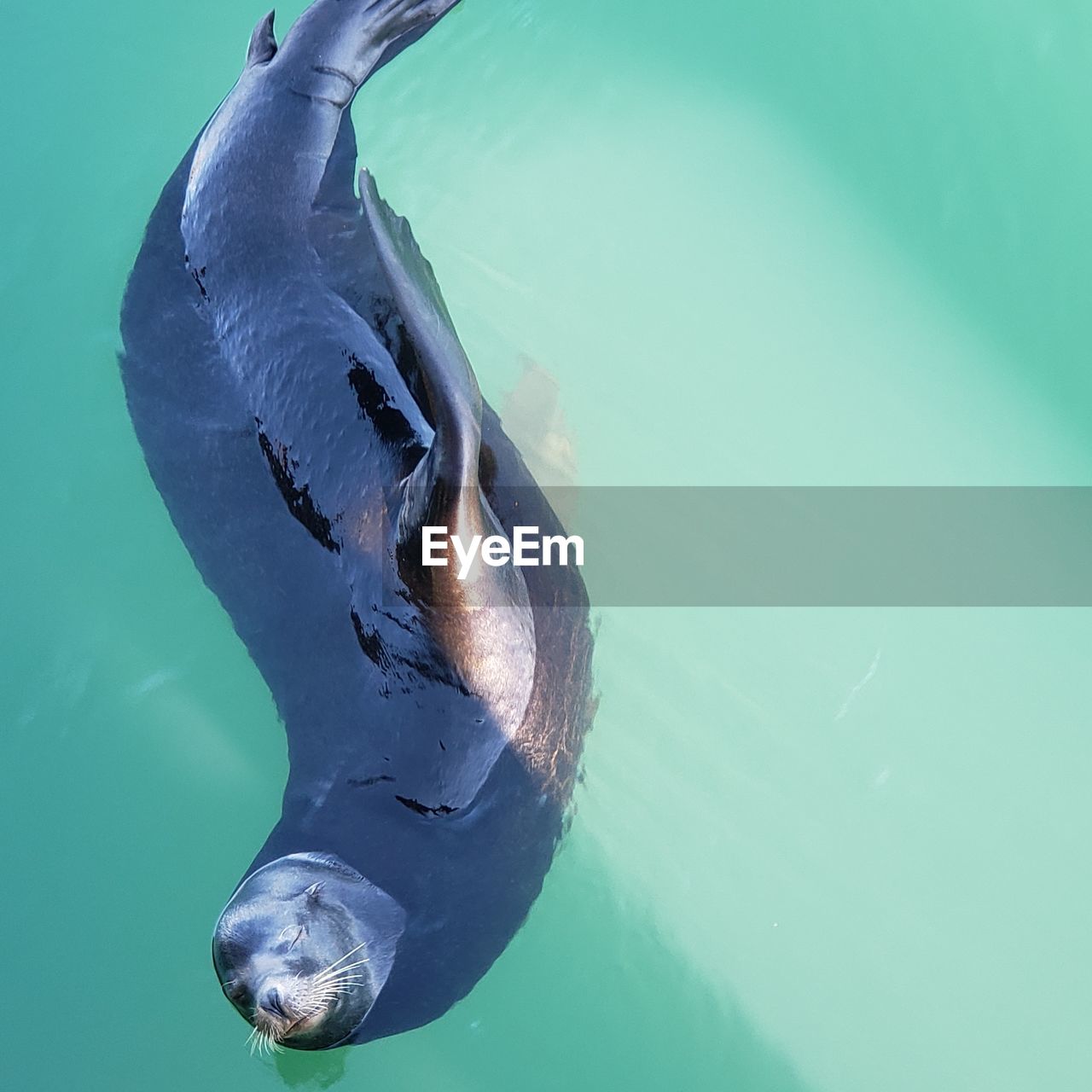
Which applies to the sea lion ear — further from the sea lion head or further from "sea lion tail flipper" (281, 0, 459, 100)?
the sea lion head

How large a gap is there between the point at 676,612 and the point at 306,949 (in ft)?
4.99

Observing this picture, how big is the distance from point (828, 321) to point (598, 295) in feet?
2.45

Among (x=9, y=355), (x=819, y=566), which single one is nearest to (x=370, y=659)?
(x=819, y=566)

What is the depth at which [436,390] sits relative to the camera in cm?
204

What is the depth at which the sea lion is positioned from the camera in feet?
7.78

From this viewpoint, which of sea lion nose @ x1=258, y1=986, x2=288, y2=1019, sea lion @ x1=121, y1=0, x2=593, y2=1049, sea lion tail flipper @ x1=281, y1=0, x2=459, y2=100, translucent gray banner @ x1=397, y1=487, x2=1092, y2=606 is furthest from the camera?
translucent gray banner @ x1=397, y1=487, x2=1092, y2=606

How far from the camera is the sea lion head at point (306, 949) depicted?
7.27 ft

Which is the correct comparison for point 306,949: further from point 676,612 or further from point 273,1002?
point 676,612

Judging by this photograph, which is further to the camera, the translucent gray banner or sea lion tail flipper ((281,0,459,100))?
the translucent gray banner

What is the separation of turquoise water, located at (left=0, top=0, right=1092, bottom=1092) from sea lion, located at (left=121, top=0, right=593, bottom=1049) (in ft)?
1.25

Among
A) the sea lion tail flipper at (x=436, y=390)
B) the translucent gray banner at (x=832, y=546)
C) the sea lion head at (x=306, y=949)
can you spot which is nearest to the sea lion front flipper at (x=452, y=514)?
the sea lion tail flipper at (x=436, y=390)

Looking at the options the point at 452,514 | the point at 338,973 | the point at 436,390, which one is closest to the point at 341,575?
the point at 452,514

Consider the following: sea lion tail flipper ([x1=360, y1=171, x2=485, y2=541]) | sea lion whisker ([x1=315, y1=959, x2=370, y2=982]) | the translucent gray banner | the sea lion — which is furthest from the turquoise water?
sea lion tail flipper ([x1=360, y1=171, x2=485, y2=541])

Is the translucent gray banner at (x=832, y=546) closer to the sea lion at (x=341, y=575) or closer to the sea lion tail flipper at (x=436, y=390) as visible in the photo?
the sea lion at (x=341, y=575)
